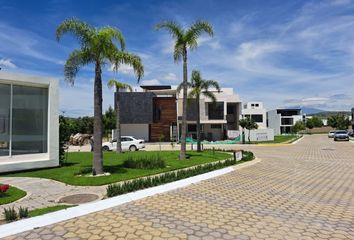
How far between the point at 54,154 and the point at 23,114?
7.50 feet

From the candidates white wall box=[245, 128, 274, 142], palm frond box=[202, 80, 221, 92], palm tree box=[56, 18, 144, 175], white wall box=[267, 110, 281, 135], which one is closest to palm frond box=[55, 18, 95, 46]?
palm tree box=[56, 18, 144, 175]

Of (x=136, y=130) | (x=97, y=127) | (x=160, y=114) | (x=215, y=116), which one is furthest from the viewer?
(x=215, y=116)

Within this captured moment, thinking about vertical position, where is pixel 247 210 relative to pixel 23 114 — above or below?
below

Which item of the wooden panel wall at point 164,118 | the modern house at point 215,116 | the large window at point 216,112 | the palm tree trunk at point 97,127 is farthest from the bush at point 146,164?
the large window at point 216,112

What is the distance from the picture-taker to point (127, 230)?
6152 mm

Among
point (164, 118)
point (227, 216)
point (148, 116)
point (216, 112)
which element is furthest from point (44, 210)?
point (216, 112)

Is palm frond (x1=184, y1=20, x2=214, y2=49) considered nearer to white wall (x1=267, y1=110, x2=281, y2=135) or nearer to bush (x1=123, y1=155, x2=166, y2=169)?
bush (x1=123, y1=155, x2=166, y2=169)

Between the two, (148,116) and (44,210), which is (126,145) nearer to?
(148,116)

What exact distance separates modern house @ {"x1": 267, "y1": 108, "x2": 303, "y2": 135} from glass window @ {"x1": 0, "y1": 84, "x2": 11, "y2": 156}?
9827 cm

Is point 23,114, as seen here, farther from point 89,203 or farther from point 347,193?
point 347,193

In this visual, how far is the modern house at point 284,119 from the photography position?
104 meters

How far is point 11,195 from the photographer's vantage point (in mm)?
8992

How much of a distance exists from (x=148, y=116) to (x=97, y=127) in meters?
33.9

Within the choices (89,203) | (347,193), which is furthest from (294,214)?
(89,203)
